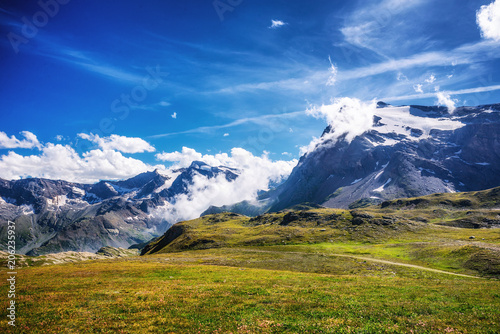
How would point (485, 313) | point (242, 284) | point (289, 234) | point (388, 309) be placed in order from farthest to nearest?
point (289, 234), point (242, 284), point (388, 309), point (485, 313)

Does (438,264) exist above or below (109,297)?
below

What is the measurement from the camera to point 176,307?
76.0 ft

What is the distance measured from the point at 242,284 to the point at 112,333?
1866 centimetres

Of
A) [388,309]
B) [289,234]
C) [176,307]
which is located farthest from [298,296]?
[289,234]

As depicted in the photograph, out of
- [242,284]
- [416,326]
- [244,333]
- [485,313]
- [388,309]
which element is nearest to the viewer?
[244,333]

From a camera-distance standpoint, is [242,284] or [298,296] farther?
[242,284]

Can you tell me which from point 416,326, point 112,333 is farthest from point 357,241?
point 112,333

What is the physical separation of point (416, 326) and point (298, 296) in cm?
1114

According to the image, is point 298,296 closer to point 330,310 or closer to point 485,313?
point 330,310

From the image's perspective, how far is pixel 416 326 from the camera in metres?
18.6

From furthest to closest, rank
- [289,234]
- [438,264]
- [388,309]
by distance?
[289,234] → [438,264] → [388,309]

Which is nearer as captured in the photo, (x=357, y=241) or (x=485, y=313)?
(x=485, y=313)

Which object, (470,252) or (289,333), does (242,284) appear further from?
(470,252)

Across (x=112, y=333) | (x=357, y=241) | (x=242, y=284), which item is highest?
(x=112, y=333)
